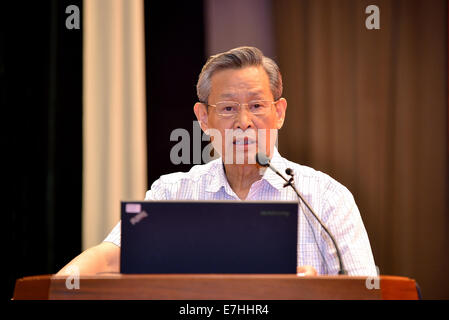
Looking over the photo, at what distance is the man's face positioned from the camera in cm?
196

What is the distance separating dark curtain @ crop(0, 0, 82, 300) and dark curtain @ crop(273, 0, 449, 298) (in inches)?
46.7

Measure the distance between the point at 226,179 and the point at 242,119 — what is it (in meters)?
0.30

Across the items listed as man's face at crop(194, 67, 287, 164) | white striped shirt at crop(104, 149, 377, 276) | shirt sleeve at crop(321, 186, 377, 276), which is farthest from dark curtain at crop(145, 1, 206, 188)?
shirt sleeve at crop(321, 186, 377, 276)

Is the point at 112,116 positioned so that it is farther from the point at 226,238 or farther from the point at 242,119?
the point at 226,238

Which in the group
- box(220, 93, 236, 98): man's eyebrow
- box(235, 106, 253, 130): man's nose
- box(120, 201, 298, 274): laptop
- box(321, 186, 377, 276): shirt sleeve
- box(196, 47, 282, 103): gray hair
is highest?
box(196, 47, 282, 103): gray hair

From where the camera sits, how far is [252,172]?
6.90 ft

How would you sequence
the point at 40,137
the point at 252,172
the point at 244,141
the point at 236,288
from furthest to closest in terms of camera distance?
the point at 40,137 → the point at 252,172 → the point at 244,141 → the point at 236,288

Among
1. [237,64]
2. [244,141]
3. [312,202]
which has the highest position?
[237,64]

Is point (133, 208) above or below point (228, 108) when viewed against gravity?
below

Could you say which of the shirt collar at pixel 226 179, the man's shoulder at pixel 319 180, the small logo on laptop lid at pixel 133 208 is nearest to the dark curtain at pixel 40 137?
the shirt collar at pixel 226 179

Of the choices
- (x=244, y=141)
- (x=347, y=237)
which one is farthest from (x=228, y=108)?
(x=347, y=237)

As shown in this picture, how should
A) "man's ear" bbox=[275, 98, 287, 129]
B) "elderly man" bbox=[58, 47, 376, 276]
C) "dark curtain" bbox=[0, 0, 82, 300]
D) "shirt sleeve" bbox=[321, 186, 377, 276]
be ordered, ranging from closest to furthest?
"shirt sleeve" bbox=[321, 186, 377, 276] → "elderly man" bbox=[58, 47, 376, 276] → "man's ear" bbox=[275, 98, 287, 129] → "dark curtain" bbox=[0, 0, 82, 300]

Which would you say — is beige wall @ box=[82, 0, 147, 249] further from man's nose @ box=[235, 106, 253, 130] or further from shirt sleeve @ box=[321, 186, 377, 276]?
shirt sleeve @ box=[321, 186, 377, 276]
